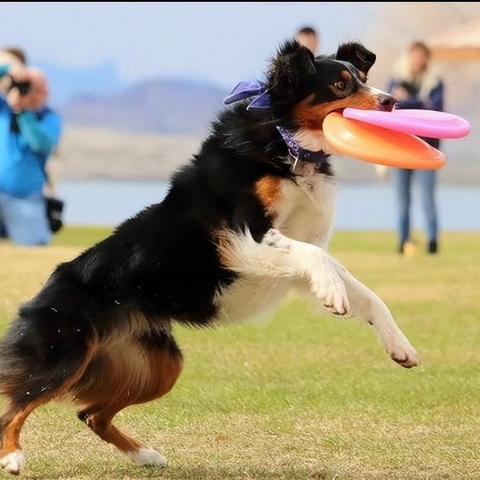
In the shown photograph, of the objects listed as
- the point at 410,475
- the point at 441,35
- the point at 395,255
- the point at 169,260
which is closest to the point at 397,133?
the point at 169,260

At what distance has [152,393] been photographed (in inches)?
212

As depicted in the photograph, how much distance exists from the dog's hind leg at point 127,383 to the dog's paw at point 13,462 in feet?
1.40

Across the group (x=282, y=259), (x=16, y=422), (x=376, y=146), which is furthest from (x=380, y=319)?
(x=16, y=422)

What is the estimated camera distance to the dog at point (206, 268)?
16.3 feet

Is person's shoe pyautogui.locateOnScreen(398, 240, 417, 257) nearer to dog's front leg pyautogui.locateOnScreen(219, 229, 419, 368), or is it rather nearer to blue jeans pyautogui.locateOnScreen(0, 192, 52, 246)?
blue jeans pyautogui.locateOnScreen(0, 192, 52, 246)

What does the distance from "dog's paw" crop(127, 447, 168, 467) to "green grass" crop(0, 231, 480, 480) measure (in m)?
0.06

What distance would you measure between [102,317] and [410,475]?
1.46m

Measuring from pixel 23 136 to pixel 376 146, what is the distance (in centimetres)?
841

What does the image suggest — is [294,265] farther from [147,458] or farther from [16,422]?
[16,422]

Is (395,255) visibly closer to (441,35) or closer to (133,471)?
(441,35)

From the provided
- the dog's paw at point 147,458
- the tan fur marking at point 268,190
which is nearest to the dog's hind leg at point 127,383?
the dog's paw at point 147,458

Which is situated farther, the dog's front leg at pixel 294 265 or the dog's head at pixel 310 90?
the dog's head at pixel 310 90

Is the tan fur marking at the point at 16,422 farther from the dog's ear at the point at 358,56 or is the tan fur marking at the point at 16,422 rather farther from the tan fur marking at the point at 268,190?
the dog's ear at the point at 358,56

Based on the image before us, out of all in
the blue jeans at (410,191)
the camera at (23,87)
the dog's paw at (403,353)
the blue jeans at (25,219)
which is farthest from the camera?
the blue jeans at (410,191)
